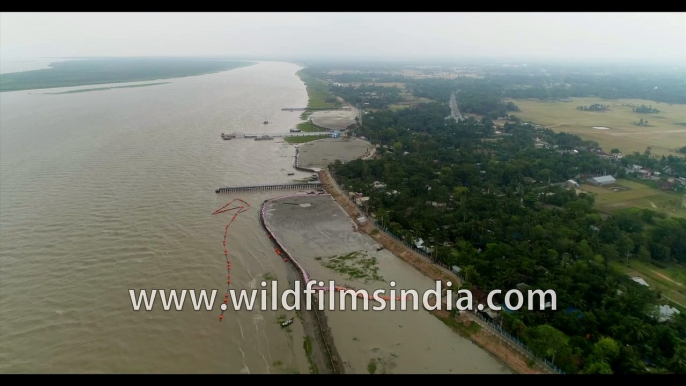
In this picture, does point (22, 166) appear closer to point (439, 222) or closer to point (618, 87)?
point (439, 222)

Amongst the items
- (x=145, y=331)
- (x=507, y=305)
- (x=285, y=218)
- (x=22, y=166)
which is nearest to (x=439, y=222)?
(x=507, y=305)

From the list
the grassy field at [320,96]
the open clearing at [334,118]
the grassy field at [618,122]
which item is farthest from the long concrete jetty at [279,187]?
the grassy field at [320,96]

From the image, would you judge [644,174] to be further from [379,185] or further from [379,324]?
[379,324]

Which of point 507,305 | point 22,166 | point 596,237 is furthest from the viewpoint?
point 22,166

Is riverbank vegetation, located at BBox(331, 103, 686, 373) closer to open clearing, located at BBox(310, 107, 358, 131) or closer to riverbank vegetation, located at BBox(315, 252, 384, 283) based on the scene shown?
riverbank vegetation, located at BBox(315, 252, 384, 283)

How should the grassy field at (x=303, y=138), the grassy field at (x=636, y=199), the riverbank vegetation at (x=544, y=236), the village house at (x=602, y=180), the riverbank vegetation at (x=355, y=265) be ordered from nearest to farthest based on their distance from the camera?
the riverbank vegetation at (x=544, y=236)
the riverbank vegetation at (x=355, y=265)
the grassy field at (x=636, y=199)
the village house at (x=602, y=180)
the grassy field at (x=303, y=138)

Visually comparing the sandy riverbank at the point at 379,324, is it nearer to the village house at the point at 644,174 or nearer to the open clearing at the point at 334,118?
the village house at the point at 644,174

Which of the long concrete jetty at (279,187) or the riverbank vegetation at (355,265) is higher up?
the long concrete jetty at (279,187)
